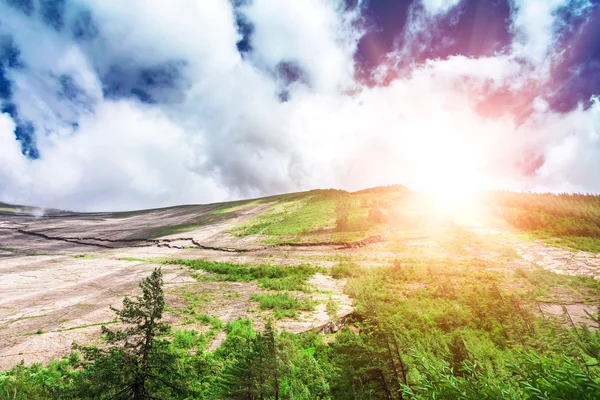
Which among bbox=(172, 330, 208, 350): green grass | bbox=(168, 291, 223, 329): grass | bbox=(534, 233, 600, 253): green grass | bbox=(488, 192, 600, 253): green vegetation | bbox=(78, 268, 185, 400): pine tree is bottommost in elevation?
bbox=(172, 330, 208, 350): green grass

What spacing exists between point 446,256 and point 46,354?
33132mm

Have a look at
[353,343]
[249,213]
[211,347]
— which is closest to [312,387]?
[353,343]

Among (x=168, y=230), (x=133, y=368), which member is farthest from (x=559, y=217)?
(x=168, y=230)

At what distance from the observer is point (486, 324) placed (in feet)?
47.2

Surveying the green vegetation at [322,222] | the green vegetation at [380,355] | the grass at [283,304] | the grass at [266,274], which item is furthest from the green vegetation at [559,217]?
the grass at [283,304]

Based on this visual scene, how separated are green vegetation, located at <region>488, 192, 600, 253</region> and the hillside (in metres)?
0.24

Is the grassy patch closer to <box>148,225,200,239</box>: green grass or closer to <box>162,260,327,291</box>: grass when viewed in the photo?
<box>162,260,327,291</box>: grass

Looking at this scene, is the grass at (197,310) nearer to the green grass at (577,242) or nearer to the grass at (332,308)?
the grass at (332,308)

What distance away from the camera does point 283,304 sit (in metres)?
20.0

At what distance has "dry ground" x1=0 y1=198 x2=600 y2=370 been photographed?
1662 cm

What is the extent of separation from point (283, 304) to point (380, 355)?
39.5ft

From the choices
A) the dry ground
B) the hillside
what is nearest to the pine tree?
the hillside

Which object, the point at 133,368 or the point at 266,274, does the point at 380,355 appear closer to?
the point at 133,368

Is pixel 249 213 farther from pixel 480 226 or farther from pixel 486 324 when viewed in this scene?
pixel 486 324
